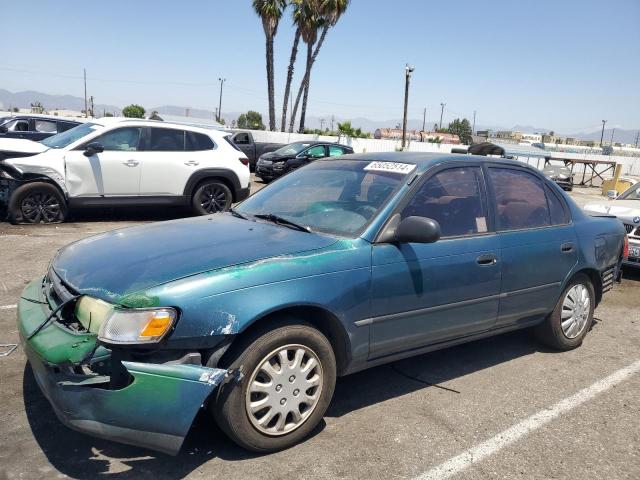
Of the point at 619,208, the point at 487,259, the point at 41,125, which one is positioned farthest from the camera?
the point at 41,125

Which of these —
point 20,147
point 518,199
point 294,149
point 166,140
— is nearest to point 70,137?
point 20,147

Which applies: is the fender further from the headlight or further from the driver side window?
the headlight

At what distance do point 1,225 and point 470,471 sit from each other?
7.71m

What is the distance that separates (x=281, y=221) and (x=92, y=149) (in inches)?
232

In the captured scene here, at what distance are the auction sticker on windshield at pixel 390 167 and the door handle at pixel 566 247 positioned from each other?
1.56 m

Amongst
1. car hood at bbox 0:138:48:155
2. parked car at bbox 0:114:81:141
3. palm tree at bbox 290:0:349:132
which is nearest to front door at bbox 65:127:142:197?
car hood at bbox 0:138:48:155

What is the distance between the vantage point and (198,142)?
9.65m

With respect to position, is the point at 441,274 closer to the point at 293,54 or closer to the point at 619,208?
the point at 619,208

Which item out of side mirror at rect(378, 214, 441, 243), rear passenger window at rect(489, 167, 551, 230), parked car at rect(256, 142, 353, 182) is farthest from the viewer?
parked car at rect(256, 142, 353, 182)

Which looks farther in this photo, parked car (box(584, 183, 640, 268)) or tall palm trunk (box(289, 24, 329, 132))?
tall palm trunk (box(289, 24, 329, 132))

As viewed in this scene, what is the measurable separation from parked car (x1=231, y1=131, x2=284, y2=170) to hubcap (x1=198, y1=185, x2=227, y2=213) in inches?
440

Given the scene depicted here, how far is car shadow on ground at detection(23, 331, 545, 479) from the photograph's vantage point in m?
2.72

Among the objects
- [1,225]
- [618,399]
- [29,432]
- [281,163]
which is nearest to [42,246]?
[1,225]

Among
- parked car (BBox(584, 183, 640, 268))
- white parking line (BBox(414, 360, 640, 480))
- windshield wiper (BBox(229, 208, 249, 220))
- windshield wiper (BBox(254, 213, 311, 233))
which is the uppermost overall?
windshield wiper (BBox(254, 213, 311, 233))
